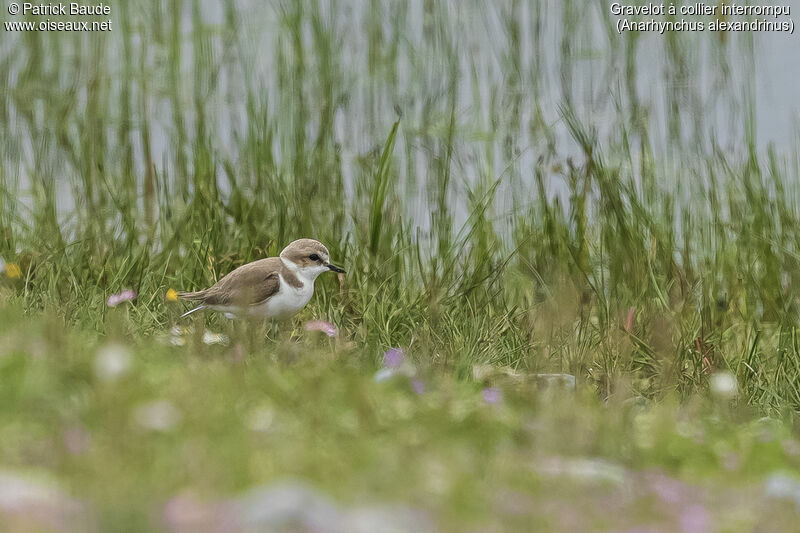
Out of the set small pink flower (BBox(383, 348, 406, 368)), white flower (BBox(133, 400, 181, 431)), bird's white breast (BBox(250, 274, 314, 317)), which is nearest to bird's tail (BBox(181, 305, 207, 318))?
bird's white breast (BBox(250, 274, 314, 317))

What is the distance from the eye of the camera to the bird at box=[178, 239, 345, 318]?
17.1 feet

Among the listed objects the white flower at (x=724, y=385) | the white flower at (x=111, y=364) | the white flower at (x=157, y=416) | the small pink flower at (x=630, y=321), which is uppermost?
the white flower at (x=111, y=364)

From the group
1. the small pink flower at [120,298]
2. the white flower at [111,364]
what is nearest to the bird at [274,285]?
the small pink flower at [120,298]

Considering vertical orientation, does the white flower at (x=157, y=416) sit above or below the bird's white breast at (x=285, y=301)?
above

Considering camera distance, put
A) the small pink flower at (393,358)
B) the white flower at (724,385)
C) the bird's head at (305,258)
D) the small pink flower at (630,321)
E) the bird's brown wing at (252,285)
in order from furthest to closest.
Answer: the small pink flower at (630,321)
the bird's head at (305,258)
the bird's brown wing at (252,285)
the white flower at (724,385)
the small pink flower at (393,358)

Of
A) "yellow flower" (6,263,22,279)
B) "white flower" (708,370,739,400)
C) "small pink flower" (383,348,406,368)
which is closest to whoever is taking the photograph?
"small pink flower" (383,348,406,368)

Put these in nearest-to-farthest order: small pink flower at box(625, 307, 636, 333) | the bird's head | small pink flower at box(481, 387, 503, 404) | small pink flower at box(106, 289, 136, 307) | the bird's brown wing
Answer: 1. small pink flower at box(481, 387, 503, 404)
2. the bird's brown wing
3. the bird's head
4. small pink flower at box(106, 289, 136, 307)
5. small pink flower at box(625, 307, 636, 333)

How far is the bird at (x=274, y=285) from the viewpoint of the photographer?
5215mm

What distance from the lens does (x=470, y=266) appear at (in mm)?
6215

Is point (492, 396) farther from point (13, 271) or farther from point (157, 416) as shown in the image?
point (13, 271)

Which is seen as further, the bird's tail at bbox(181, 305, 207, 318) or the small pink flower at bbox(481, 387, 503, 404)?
the bird's tail at bbox(181, 305, 207, 318)

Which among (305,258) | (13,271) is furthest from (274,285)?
(13,271)

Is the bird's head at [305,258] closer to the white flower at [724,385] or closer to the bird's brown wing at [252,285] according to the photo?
the bird's brown wing at [252,285]

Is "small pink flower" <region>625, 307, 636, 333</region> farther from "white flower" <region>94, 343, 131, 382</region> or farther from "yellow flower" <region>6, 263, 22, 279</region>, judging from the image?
"yellow flower" <region>6, 263, 22, 279</region>
